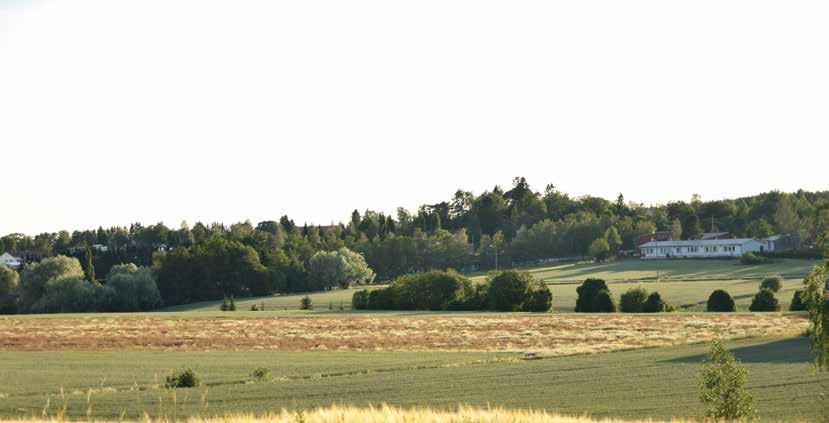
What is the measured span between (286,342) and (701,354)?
28.6m

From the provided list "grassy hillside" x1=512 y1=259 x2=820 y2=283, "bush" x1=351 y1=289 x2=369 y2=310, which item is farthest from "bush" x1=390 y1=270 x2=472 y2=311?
"grassy hillside" x1=512 y1=259 x2=820 y2=283

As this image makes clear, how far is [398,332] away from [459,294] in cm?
3146

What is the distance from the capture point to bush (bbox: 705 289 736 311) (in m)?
85.6

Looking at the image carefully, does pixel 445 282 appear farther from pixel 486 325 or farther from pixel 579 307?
pixel 486 325

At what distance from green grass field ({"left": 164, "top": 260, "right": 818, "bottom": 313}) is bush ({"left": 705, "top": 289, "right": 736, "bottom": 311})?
11.1 feet

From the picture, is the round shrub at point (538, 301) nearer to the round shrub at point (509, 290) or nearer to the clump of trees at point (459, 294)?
the clump of trees at point (459, 294)

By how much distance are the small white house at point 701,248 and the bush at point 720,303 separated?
237ft

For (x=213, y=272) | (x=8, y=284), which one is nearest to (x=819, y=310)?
(x=213, y=272)

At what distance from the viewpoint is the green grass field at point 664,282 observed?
326 feet

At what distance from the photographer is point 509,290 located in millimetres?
96625

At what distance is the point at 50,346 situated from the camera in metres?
60.8

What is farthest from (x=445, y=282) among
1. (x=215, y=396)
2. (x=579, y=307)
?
(x=215, y=396)

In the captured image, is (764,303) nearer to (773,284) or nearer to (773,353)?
(773,284)

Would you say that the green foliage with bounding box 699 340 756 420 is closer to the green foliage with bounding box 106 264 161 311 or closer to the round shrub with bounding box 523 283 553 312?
the round shrub with bounding box 523 283 553 312
